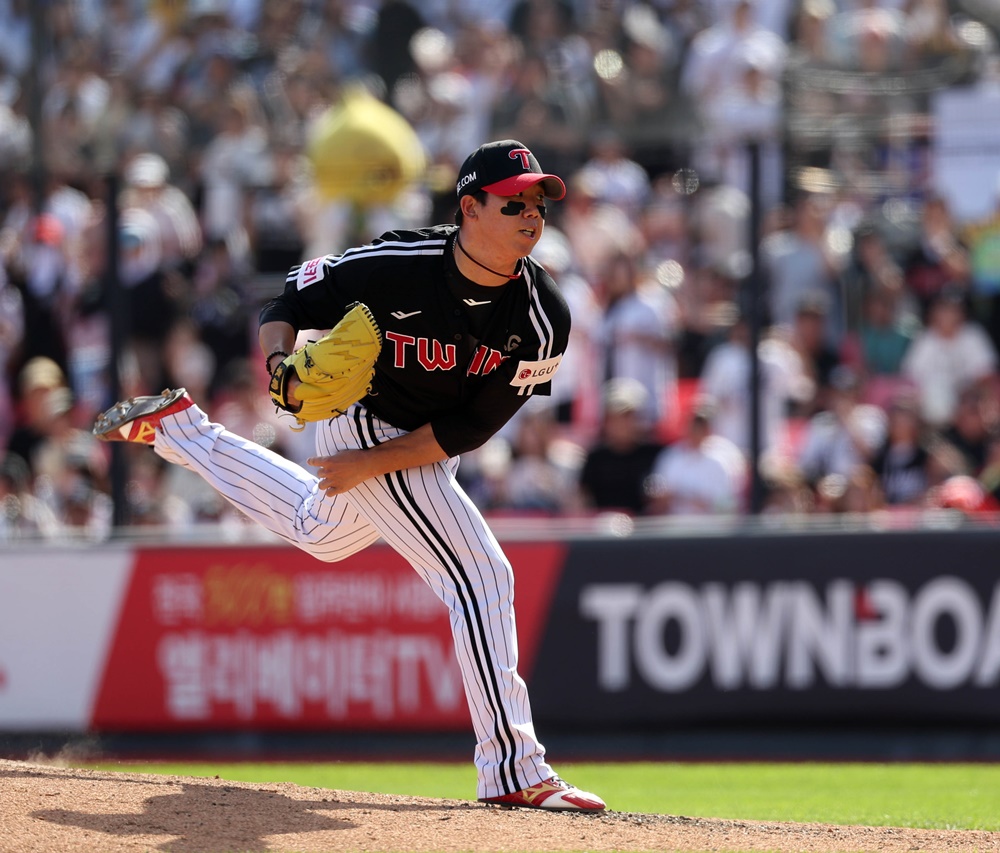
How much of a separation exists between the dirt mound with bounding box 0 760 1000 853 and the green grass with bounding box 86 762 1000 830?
2.94 ft

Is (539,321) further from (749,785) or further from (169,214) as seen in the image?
(169,214)

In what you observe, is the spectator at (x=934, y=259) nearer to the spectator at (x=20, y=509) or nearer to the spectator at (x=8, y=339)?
the spectator at (x=20, y=509)

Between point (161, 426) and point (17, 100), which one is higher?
point (17, 100)

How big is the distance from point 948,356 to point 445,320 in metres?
6.63

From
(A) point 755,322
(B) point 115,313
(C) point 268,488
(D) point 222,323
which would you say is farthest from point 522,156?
(D) point 222,323

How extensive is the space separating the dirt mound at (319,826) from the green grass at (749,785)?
2.94ft

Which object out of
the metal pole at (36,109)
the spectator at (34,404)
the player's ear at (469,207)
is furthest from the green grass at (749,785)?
the metal pole at (36,109)

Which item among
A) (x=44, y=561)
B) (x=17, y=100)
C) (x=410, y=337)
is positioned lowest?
(x=44, y=561)

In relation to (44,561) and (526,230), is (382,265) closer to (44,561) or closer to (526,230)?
(526,230)

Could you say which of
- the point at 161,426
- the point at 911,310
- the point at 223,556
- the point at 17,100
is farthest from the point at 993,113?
the point at 17,100

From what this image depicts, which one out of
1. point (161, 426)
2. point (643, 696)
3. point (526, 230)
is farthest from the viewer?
point (643, 696)

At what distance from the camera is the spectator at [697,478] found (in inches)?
422

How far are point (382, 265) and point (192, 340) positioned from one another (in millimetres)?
6740

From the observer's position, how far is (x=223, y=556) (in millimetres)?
10211
